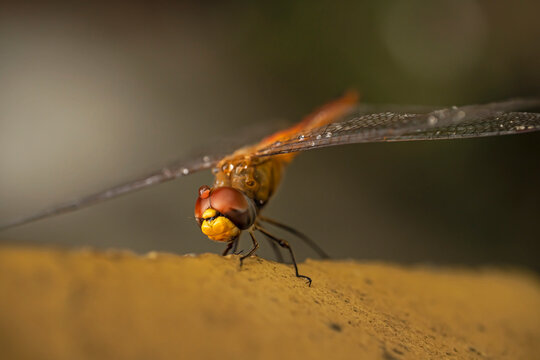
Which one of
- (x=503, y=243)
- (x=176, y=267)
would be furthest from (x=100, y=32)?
(x=176, y=267)

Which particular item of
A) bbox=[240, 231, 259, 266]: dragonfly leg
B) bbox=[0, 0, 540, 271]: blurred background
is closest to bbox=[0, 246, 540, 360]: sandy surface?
bbox=[240, 231, 259, 266]: dragonfly leg

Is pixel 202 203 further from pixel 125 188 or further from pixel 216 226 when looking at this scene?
pixel 125 188

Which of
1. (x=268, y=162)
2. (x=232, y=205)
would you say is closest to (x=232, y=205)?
(x=232, y=205)

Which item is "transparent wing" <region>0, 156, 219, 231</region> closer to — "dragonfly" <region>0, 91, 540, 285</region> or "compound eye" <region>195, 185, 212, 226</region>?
"dragonfly" <region>0, 91, 540, 285</region>

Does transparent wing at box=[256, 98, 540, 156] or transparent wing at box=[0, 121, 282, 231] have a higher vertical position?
transparent wing at box=[0, 121, 282, 231]

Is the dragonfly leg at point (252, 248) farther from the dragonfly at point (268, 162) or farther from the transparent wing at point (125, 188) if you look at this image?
the transparent wing at point (125, 188)

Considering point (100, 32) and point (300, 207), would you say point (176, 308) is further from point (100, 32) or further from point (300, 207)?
point (100, 32)

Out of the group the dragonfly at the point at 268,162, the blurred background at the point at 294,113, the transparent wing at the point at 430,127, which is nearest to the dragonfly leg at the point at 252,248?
the dragonfly at the point at 268,162
